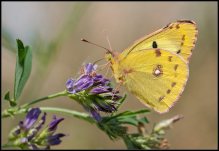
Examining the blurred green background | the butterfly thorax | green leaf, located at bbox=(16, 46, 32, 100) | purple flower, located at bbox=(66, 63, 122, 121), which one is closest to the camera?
purple flower, located at bbox=(66, 63, 122, 121)

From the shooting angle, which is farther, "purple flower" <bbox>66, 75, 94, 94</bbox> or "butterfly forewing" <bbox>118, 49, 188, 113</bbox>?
"butterfly forewing" <bbox>118, 49, 188, 113</bbox>

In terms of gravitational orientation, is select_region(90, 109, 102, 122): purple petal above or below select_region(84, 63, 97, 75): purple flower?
below

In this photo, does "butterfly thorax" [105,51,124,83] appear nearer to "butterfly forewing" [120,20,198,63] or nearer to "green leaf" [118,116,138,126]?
"butterfly forewing" [120,20,198,63]

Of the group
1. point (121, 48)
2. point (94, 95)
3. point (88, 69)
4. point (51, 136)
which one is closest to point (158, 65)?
point (88, 69)

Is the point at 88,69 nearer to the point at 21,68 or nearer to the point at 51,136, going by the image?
the point at 21,68

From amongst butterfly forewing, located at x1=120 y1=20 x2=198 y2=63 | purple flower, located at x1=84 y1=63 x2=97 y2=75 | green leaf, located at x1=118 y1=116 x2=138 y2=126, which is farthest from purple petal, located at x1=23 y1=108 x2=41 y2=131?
butterfly forewing, located at x1=120 y1=20 x2=198 y2=63

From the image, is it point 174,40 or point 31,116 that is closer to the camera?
point 31,116

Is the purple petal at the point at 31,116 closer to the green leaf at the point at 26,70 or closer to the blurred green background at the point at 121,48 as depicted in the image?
the green leaf at the point at 26,70
